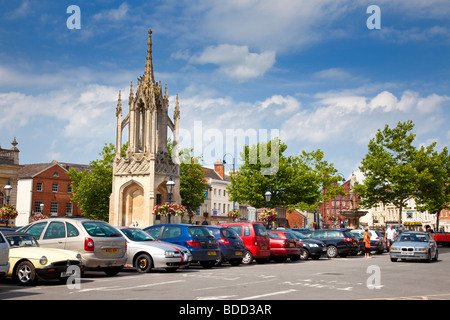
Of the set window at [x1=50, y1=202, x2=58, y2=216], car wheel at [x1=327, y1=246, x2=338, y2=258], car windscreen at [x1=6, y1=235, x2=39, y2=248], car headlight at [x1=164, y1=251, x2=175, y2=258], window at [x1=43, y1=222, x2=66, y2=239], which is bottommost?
car wheel at [x1=327, y1=246, x2=338, y2=258]

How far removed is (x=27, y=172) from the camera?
267 feet

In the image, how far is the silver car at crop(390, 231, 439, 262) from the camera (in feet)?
80.6

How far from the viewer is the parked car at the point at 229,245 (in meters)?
21.0

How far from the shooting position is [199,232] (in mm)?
19297

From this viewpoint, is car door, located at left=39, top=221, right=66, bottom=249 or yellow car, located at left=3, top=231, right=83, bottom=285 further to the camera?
car door, located at left=39, top=221, right=66, bottom=249

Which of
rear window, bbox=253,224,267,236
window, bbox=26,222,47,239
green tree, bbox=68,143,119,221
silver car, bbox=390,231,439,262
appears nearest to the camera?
window, bbox=26,222,47,239

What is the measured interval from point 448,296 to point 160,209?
A: 72.0 feet

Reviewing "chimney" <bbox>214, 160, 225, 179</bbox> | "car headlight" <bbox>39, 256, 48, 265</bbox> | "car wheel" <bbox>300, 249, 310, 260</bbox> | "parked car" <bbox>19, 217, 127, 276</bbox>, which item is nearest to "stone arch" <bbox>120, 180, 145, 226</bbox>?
"car wheel" <bbox>300, 249, 310, 260</bbox>

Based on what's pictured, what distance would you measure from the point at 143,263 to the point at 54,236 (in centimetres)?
300

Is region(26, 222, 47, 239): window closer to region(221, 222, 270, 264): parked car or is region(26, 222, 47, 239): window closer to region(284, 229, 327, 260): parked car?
region(221, 222, 270, 264): parked car

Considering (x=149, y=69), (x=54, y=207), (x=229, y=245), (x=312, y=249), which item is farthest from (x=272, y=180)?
(x=54, y=207)

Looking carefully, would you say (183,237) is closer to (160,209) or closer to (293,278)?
(293,278)

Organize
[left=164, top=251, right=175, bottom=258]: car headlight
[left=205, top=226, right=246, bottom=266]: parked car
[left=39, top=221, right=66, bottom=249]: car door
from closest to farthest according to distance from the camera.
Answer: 1. [left=39, top=221, right=66, bottom=249]: car door
2. [left=164, top=251, right=175, bottom=258]: car headlight
3. [left=205, top=226, right=246, bottom=266]: parked car

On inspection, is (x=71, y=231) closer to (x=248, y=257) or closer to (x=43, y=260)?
(x=43, y=260)
